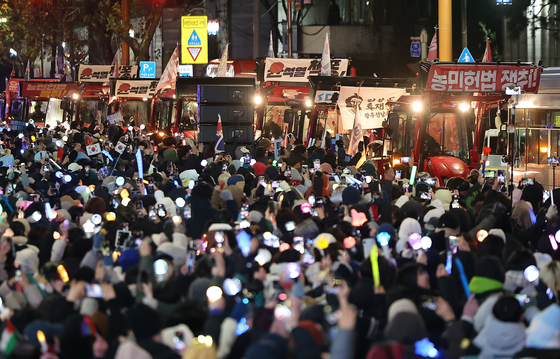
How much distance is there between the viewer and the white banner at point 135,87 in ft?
90.5

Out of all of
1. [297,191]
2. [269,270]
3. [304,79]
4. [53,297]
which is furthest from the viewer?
[304,79]

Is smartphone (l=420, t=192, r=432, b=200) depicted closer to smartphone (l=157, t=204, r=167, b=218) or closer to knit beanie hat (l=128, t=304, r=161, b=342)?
smartphone (l=157, t=204, r=167, b=218)

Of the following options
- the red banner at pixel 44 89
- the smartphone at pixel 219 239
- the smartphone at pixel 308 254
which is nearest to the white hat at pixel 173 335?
the smartphone at pixel 308 254

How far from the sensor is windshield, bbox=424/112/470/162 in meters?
15.9

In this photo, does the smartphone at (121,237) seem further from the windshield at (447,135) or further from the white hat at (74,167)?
the windshield at (447,135)

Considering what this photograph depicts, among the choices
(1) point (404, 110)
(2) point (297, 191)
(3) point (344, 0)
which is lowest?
(2) point (297, 191)

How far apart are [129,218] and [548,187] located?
406 inches

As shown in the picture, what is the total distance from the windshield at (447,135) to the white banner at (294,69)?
32.6 ft

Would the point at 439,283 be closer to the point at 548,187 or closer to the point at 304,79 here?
the point at 548,187

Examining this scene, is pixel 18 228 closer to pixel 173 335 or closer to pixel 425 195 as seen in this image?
pixel 173 335

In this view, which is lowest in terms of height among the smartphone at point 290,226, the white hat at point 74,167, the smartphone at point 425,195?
the smartphone at point 290,226

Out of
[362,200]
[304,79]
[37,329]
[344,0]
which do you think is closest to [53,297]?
[37,329]

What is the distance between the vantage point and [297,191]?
11.8m

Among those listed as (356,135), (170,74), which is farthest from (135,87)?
(356,135)
